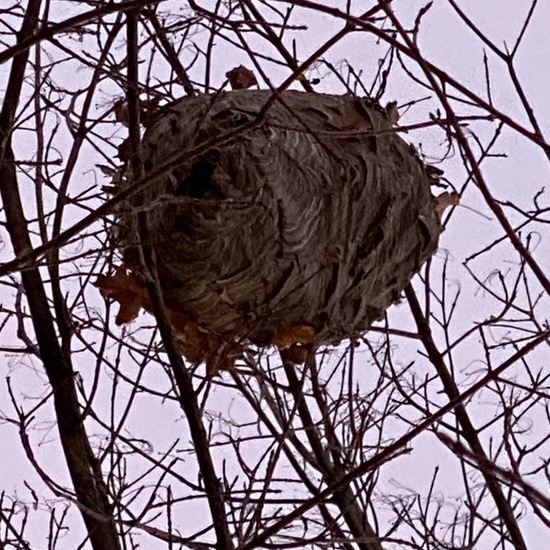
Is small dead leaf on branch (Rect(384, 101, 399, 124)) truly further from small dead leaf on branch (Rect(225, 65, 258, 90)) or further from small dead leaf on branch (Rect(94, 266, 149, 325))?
small dead leaf on branch (Rect(94, 266, 149, 325))

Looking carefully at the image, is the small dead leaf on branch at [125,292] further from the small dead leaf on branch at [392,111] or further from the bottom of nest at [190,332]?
the small dead leaf on branch at [392,111]

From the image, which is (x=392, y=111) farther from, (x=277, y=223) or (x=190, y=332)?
(x=190, y=332)

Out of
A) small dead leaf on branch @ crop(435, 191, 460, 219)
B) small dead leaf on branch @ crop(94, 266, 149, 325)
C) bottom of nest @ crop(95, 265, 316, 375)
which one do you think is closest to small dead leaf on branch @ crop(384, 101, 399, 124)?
small dead leaf on branch @ crop(435, 191, 460, 219)

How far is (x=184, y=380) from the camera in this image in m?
1.31

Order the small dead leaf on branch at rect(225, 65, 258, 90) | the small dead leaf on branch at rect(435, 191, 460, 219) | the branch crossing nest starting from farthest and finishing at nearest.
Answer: the small dead leaf on branch at rect(435, 191, 460, 219), the small dead leaf on branch at rect(225, 65, 258, 90), the branch crossing nest

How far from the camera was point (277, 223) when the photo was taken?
1335 mm

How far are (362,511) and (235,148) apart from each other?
0.75m

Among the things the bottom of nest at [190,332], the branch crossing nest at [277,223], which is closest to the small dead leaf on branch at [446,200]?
the branch crossing nest at [277,223]

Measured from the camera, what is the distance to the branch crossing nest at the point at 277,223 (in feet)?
4.25

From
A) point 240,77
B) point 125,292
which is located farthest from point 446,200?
point 125,292

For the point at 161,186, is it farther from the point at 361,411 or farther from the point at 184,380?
the point at 361,411

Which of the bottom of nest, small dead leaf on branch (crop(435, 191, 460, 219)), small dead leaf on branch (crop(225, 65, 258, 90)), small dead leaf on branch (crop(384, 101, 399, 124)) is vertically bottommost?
the bottom of nest

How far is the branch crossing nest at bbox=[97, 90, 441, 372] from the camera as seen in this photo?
1295mm

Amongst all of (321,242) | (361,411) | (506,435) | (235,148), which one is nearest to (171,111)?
(235,148)
